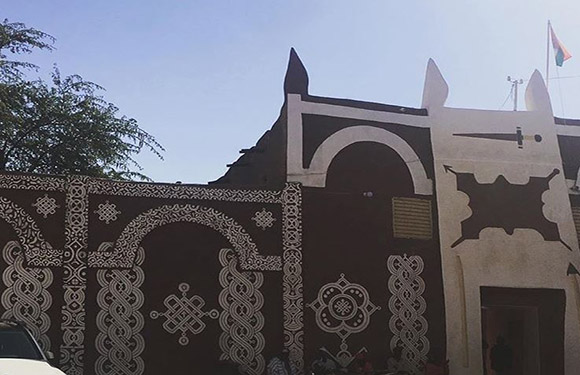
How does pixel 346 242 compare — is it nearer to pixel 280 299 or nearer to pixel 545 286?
pixel 280 299

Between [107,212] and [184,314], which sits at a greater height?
[107,212]

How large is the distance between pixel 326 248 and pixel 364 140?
216cm

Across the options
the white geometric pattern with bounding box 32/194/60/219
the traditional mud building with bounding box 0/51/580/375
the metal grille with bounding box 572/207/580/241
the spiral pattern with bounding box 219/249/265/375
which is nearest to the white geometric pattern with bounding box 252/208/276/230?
the traditional mud building with bounding box 0/51/580/375

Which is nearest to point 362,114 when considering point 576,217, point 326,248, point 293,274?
point 326,248

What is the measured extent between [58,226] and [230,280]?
2.77 metres

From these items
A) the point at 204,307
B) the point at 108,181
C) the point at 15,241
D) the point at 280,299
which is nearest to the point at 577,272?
the point at 280,299

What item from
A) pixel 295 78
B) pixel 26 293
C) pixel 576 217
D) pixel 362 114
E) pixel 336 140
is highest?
pixel 295 78

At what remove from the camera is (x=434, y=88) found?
51.8ft

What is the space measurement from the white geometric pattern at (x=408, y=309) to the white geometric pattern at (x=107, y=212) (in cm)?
A: 465

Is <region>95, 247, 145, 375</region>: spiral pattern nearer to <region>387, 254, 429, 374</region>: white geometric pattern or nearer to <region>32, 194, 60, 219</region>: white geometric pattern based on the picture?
<region>32, 194, 60, 219</region>: white geometric pattern

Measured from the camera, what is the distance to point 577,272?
15.3 meters

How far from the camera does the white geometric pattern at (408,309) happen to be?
1406cm

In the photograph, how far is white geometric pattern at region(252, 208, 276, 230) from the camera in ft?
45.0

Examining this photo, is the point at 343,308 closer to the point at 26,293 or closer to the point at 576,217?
the point at 26,293
